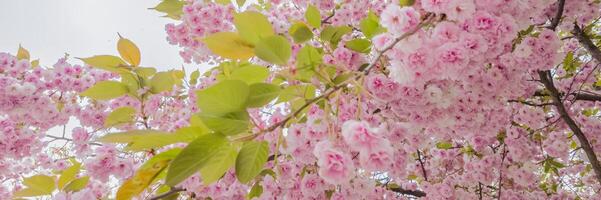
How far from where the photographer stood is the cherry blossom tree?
118cm

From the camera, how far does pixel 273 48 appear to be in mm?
1334

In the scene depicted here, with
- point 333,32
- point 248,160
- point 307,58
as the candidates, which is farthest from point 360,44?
point 248,160

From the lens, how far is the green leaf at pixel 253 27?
1396 mm

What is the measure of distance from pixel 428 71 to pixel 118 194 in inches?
47.3

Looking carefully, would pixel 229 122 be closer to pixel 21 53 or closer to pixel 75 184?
pixel 75 184

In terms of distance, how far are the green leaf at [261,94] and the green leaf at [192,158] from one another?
0.16 meters

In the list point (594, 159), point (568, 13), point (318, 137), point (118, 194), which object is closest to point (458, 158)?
point (594, 159)

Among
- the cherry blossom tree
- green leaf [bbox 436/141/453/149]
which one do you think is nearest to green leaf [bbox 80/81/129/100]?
the cherry blossom tree

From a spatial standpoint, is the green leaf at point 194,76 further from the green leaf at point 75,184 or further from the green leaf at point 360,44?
the green leaf at point 360,44

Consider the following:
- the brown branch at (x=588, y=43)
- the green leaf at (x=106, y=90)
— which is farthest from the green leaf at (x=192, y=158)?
the brown branch at (x=588, y=43)

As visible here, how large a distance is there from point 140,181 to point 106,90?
1.14m

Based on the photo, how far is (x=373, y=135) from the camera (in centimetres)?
114

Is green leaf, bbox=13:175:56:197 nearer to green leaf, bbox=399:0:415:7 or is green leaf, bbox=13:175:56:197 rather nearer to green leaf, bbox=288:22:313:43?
green leaf, bbox=288:22:313:43

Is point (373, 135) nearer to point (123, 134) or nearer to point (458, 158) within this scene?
point (123, 134)
